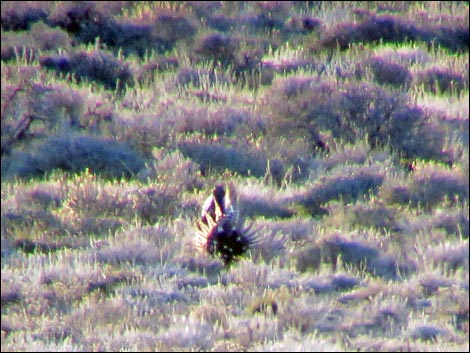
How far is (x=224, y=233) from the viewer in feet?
28.6

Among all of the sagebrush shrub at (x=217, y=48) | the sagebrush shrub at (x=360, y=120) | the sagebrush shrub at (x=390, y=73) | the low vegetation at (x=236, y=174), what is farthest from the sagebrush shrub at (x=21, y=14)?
the sagebrush shrub at (x=360, y=120)

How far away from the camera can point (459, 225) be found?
962 centimetres

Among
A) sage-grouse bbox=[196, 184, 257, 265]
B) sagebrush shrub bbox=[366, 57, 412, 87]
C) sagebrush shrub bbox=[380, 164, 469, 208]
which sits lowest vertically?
sagebrush shrub bbox=[366, 57, 412, 87]

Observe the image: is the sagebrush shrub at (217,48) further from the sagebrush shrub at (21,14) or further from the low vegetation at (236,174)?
the sagebrush shrub at (21,14)

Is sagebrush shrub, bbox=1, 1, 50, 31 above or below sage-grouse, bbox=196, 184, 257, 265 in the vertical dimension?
below

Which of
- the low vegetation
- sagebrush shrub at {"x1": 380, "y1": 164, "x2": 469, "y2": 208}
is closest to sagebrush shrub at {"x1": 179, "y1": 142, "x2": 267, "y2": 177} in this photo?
the low vegetation

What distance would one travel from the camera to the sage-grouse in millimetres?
8688

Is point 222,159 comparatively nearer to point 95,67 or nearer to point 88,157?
point 88,157


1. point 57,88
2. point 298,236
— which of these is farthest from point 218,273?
point 57,88

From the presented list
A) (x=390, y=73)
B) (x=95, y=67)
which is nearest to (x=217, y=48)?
(x=95, y=67)

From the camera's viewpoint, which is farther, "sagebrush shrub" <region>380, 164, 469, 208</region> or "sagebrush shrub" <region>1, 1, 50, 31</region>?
"sagebrush shrub" <region>1, 1, 50, 31</region>

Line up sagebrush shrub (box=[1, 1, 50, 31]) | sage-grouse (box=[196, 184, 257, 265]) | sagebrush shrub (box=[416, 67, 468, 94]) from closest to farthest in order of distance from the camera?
1. sage-grouse (box=[196, 184, 257, 265])
2. sagebrush shrub (box=[416, 67, 468, 94])
3. sagebrush shrub (box=[1, 1, 50, 31])

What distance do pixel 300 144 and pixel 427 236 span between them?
294 cm

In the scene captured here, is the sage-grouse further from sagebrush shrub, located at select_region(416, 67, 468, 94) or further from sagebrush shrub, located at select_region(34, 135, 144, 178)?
sagebrush shrub, located at select_region(416, 67, 468, 94)
